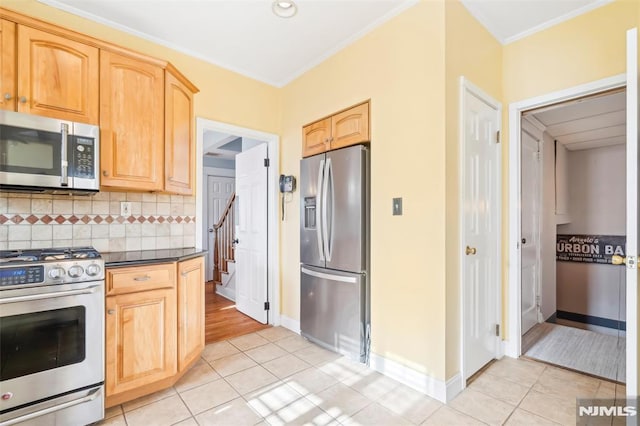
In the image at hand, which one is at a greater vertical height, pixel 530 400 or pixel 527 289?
pixel 527 289

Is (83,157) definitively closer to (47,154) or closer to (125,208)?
(47,154)

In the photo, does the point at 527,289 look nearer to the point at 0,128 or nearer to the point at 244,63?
the point at 244,63

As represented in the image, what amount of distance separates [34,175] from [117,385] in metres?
1.39

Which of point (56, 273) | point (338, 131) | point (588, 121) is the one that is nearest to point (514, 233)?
point (338, 131)

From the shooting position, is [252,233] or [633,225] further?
[252,233]

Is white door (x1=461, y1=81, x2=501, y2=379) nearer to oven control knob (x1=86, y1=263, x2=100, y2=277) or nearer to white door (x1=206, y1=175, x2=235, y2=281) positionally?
oven control knob (x1=86, y1=263, x2=100, y2=277)

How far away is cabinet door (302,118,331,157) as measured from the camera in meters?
2.86

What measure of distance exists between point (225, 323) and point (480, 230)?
287 centimetres

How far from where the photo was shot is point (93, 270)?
69.0 inches

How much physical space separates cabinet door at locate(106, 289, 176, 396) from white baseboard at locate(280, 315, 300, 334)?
1.36 meters

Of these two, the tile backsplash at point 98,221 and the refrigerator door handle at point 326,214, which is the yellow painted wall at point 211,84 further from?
the refrigerator door handle at point 326,214

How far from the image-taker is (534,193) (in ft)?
10.6

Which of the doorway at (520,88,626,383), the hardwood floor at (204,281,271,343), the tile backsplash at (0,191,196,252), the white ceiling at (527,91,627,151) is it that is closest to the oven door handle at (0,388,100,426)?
the tile backsplash at (0,191,196,252)

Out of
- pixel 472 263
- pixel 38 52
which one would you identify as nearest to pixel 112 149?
pixel 38 52
